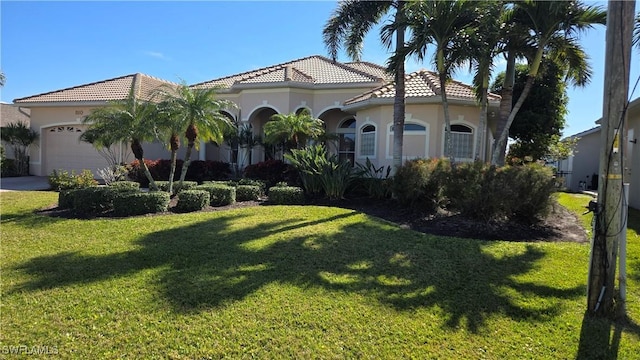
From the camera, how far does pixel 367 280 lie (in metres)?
5.56

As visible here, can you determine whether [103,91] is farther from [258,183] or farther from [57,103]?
[258,183]

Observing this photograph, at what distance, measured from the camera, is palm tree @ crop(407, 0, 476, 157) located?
9844mm

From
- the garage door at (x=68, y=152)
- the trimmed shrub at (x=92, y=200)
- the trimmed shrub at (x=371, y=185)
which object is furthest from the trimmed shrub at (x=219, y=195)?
the garage door at (x=68, y=152)

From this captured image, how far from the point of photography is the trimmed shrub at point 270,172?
15141mm

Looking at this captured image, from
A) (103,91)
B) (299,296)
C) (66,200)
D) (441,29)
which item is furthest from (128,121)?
(103,91)

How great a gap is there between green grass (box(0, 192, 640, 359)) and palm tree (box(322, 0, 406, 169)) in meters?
5.28

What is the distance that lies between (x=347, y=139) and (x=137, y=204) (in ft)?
38.7

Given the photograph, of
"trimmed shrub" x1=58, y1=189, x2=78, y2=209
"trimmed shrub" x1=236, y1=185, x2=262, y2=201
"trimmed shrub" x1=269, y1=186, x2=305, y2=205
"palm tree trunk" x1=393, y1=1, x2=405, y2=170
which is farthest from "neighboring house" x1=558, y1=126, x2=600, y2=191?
"trimmed shrub" x1=58, y1=189, x2=78, y2=209

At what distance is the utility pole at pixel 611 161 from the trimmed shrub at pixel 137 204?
1003cm

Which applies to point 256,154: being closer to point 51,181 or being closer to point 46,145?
point 51,181

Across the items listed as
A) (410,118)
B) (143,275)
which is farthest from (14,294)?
(410,118)

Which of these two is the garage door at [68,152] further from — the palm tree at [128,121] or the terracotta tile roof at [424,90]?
the terracotta tile roof at [424,90]

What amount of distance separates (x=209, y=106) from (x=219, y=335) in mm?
9265

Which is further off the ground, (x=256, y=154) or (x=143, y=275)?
(x=256, y=154)
